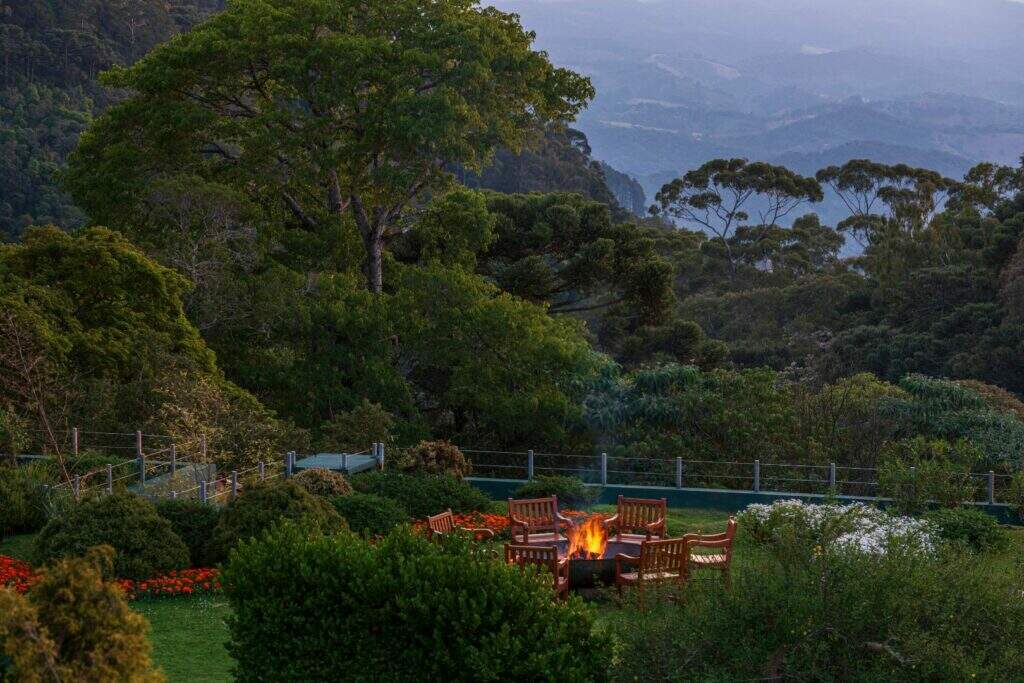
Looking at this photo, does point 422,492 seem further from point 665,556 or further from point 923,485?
point 923,485

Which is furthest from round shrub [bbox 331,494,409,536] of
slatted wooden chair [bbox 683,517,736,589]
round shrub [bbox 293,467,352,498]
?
slatted wooden chair [bbox 683,517,736,589]

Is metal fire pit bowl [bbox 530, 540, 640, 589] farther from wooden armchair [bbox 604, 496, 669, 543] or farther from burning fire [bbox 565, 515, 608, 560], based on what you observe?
wooden armchair [bbox 604, 496, 669, 543]

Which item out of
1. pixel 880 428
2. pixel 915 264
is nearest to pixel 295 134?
pixel 880 428

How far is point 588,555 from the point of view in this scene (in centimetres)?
1179

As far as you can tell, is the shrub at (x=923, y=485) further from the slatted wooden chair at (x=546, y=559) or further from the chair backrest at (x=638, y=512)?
the slatted wooden chair at (x=546, y=559)

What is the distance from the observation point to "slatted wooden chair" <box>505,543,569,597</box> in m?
10.8

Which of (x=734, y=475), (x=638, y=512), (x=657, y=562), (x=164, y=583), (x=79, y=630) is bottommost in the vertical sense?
(x=164, y=583)

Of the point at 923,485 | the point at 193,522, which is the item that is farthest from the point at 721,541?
the point at 923,485

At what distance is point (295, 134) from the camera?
2644 centimetres

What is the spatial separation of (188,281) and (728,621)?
52.9 ft

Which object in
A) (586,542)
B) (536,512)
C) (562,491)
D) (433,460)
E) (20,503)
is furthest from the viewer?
(433,460)

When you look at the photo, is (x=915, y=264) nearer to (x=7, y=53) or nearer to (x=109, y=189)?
(x=109, y=189)

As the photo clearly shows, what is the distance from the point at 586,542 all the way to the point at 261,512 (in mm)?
3223

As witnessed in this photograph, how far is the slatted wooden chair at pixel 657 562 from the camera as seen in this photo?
10.7 metres
